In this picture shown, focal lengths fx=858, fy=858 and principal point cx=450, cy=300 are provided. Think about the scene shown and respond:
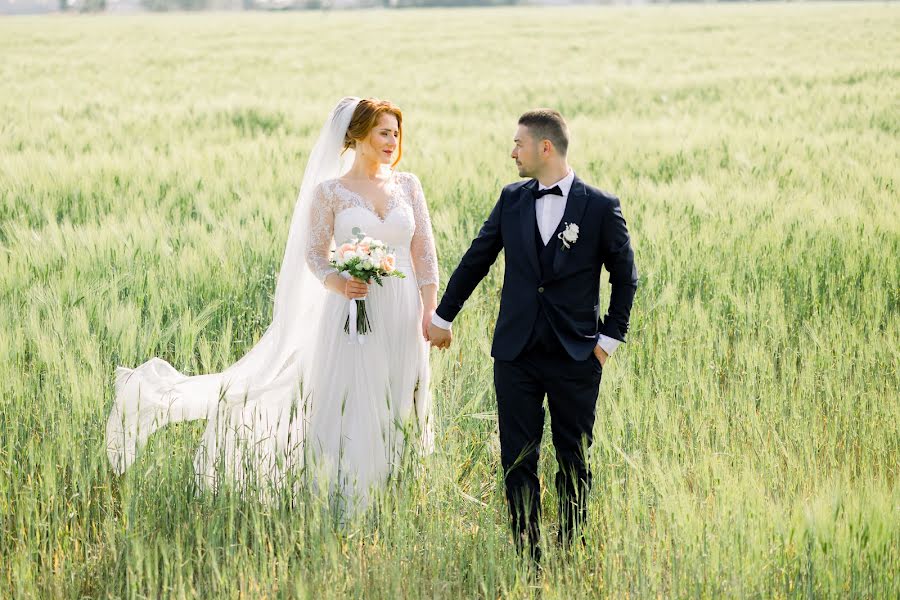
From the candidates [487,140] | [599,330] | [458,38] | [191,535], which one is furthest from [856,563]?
[458,38]

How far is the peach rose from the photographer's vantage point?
3033 millimetres

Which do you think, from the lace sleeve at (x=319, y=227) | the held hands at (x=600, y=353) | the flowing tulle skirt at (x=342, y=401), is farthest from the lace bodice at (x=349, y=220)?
the held hands at (x=600, y=353)

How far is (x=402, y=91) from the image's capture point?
53.7 ft

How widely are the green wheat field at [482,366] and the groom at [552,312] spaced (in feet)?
0.58

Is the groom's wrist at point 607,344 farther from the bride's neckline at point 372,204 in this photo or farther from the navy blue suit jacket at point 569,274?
the bride's neckline at point 372,204

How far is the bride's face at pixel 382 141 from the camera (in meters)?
3.29

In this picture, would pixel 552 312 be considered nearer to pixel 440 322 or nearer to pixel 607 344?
pixel 607 344

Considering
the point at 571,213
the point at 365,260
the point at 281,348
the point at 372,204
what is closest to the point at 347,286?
the point at 365,260

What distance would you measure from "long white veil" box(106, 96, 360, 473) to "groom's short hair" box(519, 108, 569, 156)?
2.83ft

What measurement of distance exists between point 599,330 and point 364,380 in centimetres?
93

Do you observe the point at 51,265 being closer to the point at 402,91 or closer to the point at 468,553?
the point at 468,553

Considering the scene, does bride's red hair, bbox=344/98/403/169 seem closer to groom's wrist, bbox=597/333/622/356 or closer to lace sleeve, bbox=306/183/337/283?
lace sleeve, bbox=306/183/337/283

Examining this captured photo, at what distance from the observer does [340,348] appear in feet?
10.8

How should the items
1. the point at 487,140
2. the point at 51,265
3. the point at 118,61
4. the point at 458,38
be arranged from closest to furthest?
the point at 51,265 → the point at 487,140 → the point at 118,61 → the point at 458,38
